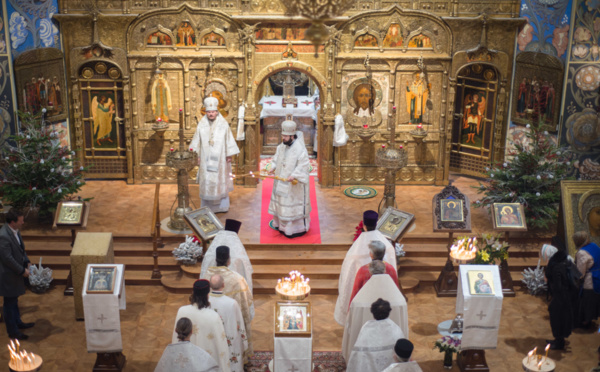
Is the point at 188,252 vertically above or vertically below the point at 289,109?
below

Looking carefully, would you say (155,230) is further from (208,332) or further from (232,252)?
(208,332)

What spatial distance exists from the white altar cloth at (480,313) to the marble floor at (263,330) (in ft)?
2.08

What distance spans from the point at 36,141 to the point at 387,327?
Result: 30.7 feet

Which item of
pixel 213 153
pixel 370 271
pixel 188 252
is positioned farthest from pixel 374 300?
pixel 213 153

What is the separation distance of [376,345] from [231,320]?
A: 2.06 metres

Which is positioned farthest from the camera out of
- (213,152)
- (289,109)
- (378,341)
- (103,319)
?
(289,109)

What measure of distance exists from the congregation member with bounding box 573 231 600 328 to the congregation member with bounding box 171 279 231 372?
5.81 m

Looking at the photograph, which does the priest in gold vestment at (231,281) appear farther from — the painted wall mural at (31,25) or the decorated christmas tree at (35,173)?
the painted wall mural at (31,25)

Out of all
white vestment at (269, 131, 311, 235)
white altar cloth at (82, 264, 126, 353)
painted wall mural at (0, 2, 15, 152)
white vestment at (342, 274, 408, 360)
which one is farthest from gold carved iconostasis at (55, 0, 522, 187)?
white vestment at (342, 274, 408, 360)

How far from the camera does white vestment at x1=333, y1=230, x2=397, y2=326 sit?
10.6m

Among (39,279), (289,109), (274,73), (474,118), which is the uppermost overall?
(274,73)

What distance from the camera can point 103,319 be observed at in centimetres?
1001

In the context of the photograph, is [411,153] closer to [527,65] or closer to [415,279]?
[527,65]

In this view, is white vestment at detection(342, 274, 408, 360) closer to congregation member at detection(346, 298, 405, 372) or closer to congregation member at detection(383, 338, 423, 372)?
congregation member at detection(346, 298, 405, 372)
